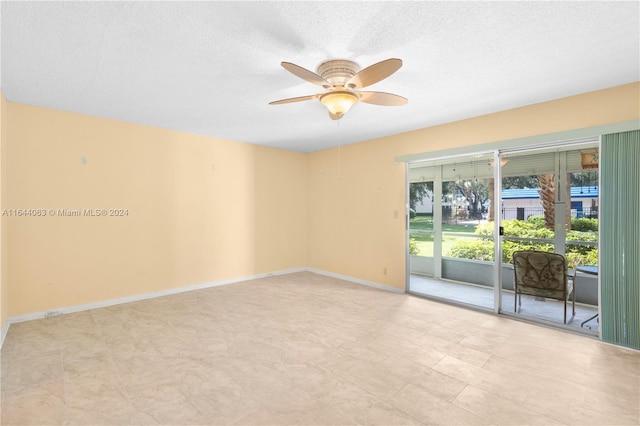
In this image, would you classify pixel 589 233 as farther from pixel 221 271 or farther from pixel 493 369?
pixel 221 271

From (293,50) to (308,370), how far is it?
2521 mm

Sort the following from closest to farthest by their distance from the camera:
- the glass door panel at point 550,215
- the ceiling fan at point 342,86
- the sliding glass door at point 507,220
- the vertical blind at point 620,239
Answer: the ceiling fan at point 342,86
the vertical blind at point 620,239
the sliding glass door at point 507,220
the glass door panel at point 550,215

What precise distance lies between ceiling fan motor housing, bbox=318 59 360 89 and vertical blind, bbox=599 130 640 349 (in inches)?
104

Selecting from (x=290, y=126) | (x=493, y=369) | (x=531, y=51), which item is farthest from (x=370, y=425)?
(x=290, y=126)

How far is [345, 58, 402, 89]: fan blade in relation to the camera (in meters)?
1.97

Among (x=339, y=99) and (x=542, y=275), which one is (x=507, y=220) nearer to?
(x=542, y=275)

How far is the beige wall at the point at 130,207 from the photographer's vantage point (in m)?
3.53

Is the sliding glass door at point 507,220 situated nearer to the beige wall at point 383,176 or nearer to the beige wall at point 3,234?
the beige wall at point 383,176

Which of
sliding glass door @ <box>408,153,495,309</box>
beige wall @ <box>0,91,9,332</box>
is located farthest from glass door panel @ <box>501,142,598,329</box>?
beige wall @ <box>0,91,9,332</box>

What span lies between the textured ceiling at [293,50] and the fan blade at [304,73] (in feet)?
0.79

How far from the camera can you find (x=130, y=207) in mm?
4266

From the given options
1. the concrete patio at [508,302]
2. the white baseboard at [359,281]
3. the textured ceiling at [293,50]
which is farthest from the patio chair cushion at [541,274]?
the textured ceiling at [293,50]

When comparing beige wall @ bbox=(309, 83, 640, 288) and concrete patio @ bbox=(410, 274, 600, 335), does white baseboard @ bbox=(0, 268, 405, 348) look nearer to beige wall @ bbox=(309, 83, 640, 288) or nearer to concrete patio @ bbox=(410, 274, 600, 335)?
beige wall @ bbox=(309, 83, 640, 288)

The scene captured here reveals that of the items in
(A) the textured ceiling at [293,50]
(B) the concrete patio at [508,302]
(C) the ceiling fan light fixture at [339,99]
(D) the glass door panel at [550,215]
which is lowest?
(B) the concrete patio at [508,302]
